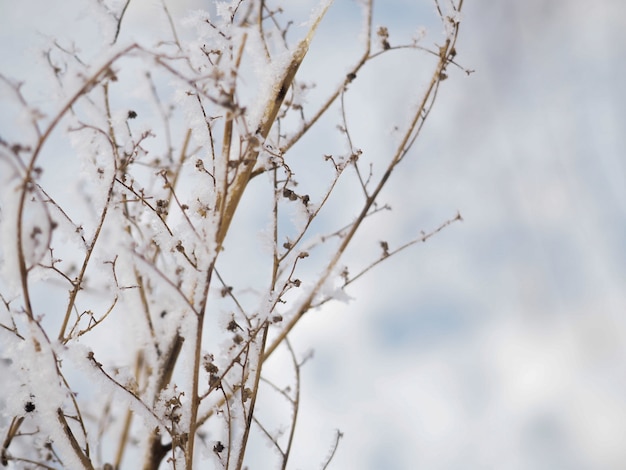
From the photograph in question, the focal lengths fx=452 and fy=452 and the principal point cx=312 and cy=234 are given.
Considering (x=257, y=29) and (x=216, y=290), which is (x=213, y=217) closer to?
(x=216, y=290)

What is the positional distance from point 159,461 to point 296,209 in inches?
37.2

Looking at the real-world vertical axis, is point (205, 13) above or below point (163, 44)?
below

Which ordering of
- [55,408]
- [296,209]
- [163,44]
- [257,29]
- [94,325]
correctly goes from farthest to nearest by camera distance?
1. [163,44]
2. [257,29]
3. [296,209]
4. [94,325]
5. [55,408]

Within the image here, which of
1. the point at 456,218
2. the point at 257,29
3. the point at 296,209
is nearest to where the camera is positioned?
the point at 296,209

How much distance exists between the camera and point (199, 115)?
4.18ft

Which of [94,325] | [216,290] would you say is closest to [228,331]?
[216,290]

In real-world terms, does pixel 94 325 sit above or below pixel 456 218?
below

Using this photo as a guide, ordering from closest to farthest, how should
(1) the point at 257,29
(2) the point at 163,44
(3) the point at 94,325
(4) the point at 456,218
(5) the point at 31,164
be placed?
(5) the point at 31,164, (3) the point at 94,325, (1) the point at 257,29, (2) the point at 163,44, (4) the point at 456,218

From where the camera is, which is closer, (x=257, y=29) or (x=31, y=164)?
(x=31, y=164)

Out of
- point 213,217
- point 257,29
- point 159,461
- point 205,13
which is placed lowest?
point 159,461

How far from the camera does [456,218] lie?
170cm

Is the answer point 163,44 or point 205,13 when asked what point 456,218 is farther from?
point 163,44

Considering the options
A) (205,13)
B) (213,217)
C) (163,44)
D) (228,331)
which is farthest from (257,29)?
(228,331)

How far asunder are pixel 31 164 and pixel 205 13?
0.72 m
